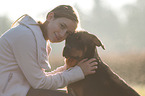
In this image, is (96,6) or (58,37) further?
(96,6)

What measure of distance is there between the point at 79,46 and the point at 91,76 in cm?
54

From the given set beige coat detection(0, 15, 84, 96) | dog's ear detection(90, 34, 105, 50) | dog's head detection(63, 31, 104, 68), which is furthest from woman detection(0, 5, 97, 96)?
dog's ear detection(90, 34, 105, 50)

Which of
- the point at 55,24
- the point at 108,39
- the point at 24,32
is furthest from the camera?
the point at 108,39

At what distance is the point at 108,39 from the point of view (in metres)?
74.6

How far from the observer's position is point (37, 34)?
12.3 ft

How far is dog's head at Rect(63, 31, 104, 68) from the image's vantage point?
13.1 feet

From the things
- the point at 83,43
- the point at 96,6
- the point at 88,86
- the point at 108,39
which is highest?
the point at 83,43

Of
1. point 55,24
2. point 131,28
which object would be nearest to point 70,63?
point 55,24

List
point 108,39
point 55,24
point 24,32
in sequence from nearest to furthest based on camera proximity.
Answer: point 24,32 < point 55,24 < point 108,39

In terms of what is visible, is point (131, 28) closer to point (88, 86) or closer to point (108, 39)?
point (108, 39)

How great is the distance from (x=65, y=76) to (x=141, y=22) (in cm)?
7938

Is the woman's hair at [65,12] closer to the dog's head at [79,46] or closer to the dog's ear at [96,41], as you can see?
the dog's head at [79,46]

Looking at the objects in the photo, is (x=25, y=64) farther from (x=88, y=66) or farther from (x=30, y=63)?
(x=88, y=66)

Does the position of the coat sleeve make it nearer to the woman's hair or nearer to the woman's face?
the woman's face
